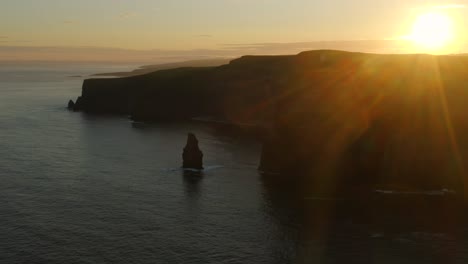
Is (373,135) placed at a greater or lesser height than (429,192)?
greater

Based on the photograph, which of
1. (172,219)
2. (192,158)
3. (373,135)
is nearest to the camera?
(172,219)

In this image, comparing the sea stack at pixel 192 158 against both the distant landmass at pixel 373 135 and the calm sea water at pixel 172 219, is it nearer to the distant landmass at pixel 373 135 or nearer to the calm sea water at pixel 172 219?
the calm sea water at pixel 172 219

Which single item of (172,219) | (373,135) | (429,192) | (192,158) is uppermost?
(373,135)

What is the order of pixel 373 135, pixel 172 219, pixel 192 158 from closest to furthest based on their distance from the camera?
pixel 172 219
pixel 373 135
pixel 192 158

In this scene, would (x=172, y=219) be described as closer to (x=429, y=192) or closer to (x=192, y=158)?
(x=192, y=158)

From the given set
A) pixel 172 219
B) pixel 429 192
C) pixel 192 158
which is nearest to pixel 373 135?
pixel 429 192

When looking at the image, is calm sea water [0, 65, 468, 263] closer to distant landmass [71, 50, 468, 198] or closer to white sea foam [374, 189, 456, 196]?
distant landmass [71, 50, 468, 198]

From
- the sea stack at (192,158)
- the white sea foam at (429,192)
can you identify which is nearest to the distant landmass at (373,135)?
the white sea foam at (429,192)

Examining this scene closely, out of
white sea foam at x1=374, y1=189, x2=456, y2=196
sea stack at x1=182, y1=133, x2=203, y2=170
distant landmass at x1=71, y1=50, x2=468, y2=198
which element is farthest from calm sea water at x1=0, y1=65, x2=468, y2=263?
white sea foam at x1=374, y1=189, x2=456, y2=196

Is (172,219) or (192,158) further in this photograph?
(192,158)
